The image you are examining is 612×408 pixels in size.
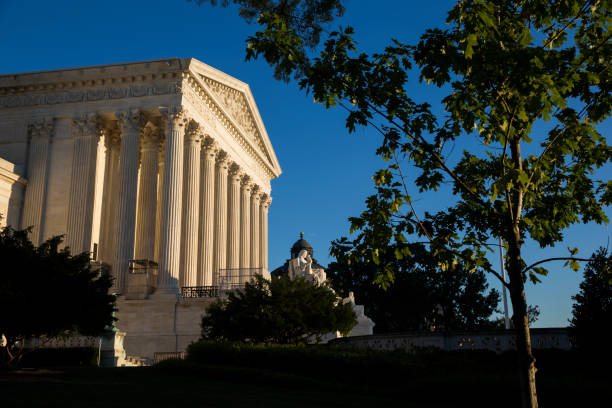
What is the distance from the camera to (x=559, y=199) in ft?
38.9

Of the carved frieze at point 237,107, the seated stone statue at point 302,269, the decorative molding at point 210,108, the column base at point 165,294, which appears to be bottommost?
the column base at point 165,294

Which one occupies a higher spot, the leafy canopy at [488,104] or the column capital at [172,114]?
the column capital at [172,114]

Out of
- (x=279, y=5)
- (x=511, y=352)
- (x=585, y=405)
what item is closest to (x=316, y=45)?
(x=279, y=5)

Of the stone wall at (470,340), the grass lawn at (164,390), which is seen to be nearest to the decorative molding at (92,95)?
the grass lawn at (164,390)

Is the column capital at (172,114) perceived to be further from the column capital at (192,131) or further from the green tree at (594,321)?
the green tree at (594,321)

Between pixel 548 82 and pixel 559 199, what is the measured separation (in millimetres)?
2759

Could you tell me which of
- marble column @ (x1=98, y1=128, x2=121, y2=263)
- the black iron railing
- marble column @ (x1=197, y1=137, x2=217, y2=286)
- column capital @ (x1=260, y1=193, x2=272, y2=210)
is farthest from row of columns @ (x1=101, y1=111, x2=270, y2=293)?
column capital @ (x1=260, y1=193, x2=272, y2=210)

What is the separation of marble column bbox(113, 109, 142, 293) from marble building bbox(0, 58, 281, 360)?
7 cm

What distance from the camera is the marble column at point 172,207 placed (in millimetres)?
39500

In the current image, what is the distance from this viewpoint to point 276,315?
2669 centimetres

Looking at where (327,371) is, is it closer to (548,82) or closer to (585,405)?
(585,405)

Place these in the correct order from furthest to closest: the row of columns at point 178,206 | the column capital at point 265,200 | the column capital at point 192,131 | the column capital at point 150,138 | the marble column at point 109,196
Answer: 1. the column capital at point 265,200
2. the column capital at point 150,138
3. the column capital at point 192,131
4. the marble column at point 109,196
5. the row of columns at point 178,206

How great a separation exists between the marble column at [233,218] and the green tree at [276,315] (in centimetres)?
2698

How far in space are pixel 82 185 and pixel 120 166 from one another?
3030mm
